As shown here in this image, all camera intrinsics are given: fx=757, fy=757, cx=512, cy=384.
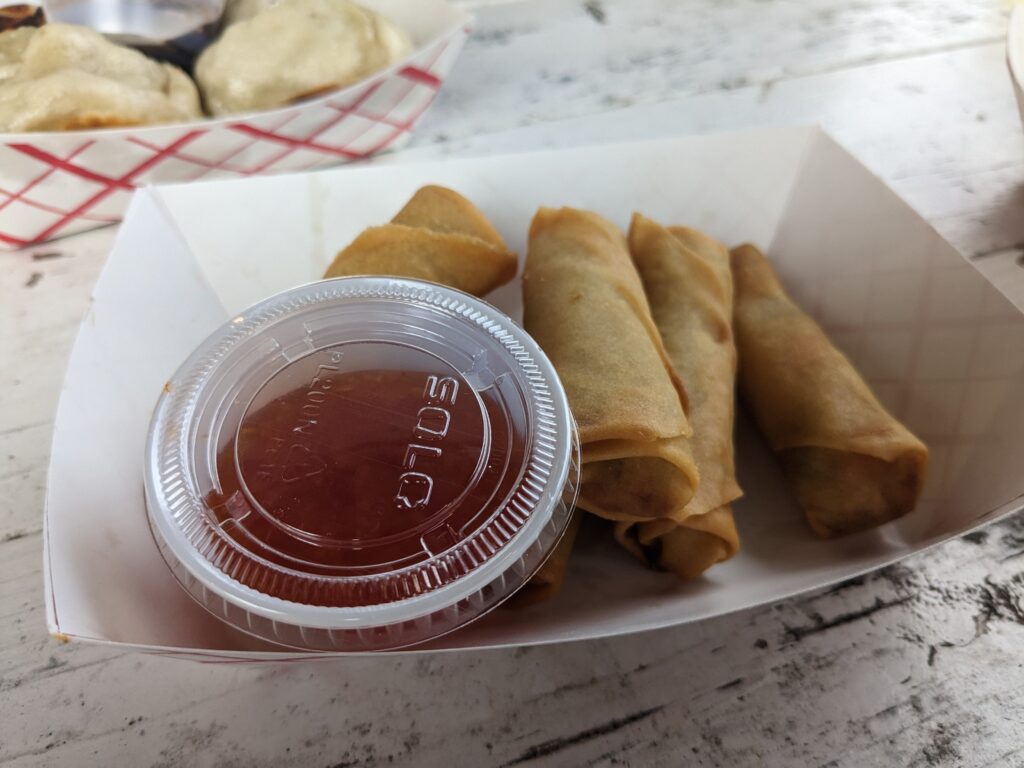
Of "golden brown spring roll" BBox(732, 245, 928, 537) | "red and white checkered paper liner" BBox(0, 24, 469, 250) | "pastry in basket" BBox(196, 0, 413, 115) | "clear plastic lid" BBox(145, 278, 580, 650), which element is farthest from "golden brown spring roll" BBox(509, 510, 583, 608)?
"pastry in basket" BBox(196, 0, 413, 115)

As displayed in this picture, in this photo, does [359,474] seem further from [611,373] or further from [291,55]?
[291,55]

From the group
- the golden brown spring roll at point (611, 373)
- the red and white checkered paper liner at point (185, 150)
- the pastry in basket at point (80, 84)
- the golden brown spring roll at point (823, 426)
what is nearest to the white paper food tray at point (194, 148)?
the red and white checkered paper liner at point (185, 150)

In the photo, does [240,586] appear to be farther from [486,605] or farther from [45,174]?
[45,174]

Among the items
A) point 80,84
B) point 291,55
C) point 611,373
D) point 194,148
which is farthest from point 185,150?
point 611,373

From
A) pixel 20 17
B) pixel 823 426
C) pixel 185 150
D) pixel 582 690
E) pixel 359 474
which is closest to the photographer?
pixel 359 474

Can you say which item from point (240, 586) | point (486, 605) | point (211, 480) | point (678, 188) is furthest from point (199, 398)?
point (678, 188)

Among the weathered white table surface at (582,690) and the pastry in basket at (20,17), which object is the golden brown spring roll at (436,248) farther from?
the pastry in basket at (20,17)

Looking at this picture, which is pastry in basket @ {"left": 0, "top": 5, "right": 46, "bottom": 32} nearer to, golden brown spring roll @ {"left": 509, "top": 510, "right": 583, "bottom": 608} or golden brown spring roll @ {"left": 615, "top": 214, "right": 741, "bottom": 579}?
golden brown spring roll @ {"left": 615, "top": 214, "right": 741, "bottom": 579}
